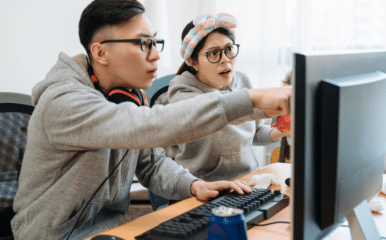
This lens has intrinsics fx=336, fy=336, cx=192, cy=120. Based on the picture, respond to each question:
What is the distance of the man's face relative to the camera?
1041 mm

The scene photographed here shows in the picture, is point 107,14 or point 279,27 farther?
point 279,27

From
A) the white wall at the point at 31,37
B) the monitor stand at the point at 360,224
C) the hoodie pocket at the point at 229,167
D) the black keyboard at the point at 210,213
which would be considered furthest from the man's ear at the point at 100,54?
the white wall at the point at 31,37

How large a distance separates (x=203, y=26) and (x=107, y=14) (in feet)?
1.82

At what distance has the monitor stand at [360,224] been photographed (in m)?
0.66

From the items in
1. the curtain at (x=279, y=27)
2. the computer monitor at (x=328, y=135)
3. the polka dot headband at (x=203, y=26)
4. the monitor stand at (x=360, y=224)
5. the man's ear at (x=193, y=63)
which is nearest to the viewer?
the computer monitor at (x=328, y=135)

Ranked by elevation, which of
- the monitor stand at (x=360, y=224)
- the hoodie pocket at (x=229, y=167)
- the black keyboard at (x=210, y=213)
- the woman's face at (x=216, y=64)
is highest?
the woman's face at (x=216, y=64)

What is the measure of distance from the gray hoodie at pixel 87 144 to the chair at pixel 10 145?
6 cm

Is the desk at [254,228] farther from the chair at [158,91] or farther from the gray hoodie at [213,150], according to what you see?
the chair at [158,91]

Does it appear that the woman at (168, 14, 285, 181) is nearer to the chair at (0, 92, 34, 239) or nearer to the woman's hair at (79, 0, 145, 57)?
the woman's hair at (79, 0, 145, 57)

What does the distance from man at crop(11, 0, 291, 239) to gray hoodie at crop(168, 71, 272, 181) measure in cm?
31

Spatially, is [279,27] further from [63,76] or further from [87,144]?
[87,144]

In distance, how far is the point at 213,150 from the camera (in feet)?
4.95

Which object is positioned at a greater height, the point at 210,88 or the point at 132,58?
the point at 132,58

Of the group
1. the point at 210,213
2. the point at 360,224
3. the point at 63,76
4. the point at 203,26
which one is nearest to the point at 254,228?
the point at 210,213
